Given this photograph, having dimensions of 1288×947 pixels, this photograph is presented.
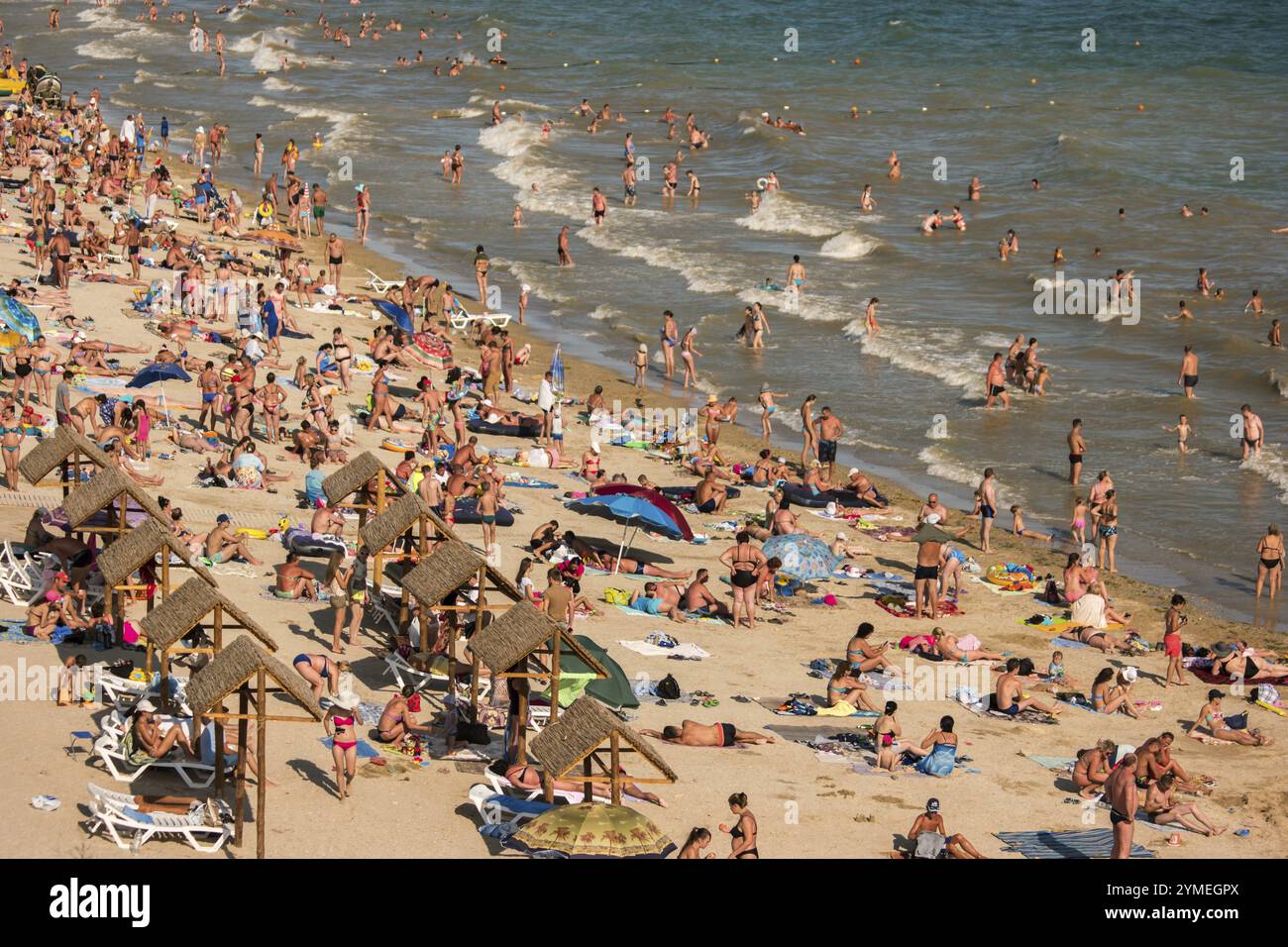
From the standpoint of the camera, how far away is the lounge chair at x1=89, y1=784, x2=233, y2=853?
484 inches

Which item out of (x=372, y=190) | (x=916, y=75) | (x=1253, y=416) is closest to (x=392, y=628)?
(x=1253, y=416)

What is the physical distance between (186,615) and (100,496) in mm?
2863

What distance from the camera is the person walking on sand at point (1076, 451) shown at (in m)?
24.5

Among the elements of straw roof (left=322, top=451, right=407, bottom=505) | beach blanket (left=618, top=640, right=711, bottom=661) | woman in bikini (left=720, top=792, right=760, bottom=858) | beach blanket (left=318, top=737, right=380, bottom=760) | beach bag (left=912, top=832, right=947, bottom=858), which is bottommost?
beach blanket (left=618, top=640, right=711, bottom=661)

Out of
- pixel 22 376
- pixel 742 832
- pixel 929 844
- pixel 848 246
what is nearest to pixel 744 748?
pixel 929 844

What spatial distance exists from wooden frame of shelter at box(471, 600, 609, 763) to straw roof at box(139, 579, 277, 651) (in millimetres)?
1797

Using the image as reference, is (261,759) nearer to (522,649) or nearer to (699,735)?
(522,649)

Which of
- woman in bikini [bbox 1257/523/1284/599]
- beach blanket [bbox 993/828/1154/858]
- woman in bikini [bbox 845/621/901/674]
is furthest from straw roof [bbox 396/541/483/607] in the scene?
woman in bikini [bbox 1257/523/1284/599]

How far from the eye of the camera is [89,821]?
1251 cm

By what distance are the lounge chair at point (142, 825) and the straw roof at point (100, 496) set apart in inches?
151

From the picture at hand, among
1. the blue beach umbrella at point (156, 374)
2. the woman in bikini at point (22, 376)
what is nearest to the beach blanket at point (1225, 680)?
the blue beach umbrella at point (156, 374)

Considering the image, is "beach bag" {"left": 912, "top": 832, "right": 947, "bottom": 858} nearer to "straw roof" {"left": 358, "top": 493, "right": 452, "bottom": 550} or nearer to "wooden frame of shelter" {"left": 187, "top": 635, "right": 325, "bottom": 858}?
"wooden frame of shelter" {"left": 187, "top": 635, "right": 325, "bottom": 858}
